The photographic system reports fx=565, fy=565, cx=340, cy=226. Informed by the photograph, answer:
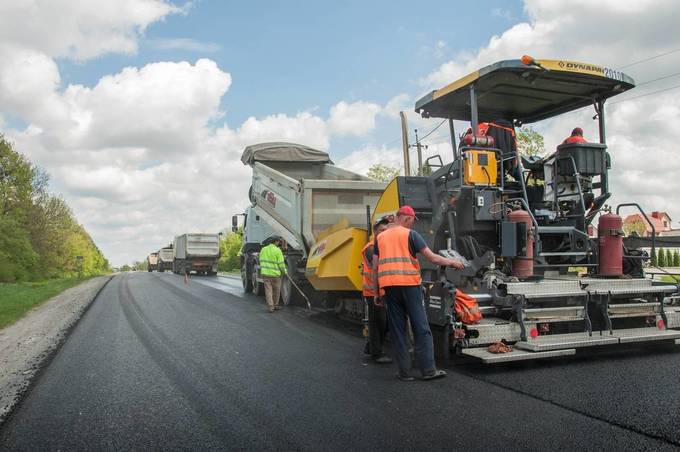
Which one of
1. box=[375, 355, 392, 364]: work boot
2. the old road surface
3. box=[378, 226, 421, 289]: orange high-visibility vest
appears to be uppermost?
box=[378, 226, 421, 289]: orange high-visibility vest

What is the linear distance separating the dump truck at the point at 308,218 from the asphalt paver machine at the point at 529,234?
4.72ft

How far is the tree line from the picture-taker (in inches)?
1207

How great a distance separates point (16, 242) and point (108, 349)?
27861mm

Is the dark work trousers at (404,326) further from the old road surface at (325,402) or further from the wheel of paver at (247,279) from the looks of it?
the wheel of paver at (247,279)

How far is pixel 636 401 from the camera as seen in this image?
425cm

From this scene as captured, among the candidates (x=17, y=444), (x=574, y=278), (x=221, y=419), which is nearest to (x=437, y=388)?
(x=221, y=419)

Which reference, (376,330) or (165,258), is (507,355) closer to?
(376,330)

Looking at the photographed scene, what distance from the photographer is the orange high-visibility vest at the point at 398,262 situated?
17.4ft

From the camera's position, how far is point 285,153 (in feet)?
44.1

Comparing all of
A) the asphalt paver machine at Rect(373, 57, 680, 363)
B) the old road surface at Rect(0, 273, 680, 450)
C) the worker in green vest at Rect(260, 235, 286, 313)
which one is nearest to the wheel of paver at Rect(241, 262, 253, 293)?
the worker in green vest at Rect(260, 235, 286, 313)

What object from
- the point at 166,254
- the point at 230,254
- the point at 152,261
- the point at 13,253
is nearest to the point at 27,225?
the point at 13,253

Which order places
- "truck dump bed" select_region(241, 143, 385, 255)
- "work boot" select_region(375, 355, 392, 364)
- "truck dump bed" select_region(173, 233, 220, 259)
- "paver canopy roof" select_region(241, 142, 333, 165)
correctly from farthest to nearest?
"truck dump bed" select_region(173, 233, 220, 259) → "paver canopy roof" select_region(241, 142, 333, 165) → "truck dump bed" select_region(241, 143, 385, 255) → "work boot" select_region(375, 355, 392, 364)

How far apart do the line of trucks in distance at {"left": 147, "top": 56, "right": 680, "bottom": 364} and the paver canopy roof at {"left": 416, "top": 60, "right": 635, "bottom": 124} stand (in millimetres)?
15

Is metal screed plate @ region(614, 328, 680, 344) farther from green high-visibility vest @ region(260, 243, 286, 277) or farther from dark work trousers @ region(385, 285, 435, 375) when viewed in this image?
green high-visibility vest @ region(260, 243, 286, 277)
